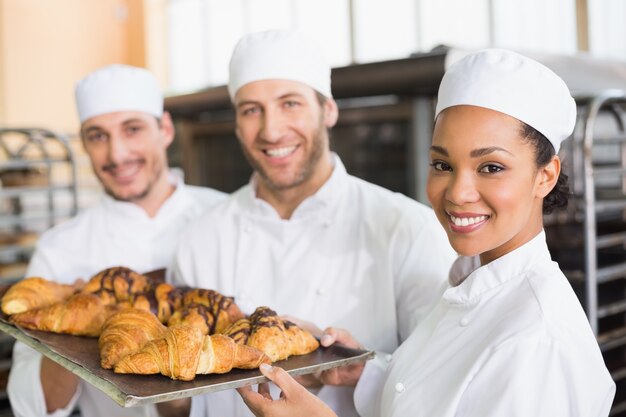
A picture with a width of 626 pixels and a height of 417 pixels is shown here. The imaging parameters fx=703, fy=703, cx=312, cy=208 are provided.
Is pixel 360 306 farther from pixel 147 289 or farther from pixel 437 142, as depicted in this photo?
pixel 437 142

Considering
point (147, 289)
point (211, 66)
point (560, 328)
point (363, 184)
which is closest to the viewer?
point (560, 328)

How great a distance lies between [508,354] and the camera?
1.04 m

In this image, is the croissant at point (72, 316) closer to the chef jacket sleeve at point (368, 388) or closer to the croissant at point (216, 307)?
Answer: the croissant at point (216, 307)

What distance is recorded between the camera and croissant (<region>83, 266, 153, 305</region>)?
163cm

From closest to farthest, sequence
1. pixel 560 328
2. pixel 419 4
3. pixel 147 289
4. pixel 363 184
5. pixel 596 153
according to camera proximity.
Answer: pixel 560 328 < pixel 147 289 < pixel 363 184 < pixel 596 153 < pixel 419 4

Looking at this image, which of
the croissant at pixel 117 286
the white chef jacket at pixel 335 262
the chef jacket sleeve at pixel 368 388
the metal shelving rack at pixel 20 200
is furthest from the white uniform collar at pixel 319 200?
the metal shelving rack at pixel 20 200

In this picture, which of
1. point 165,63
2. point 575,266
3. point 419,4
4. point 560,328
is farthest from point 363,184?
point 165,63

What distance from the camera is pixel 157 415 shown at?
1.75 m

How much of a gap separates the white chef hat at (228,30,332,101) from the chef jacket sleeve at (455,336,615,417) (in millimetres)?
991

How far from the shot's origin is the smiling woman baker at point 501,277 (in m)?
1.02

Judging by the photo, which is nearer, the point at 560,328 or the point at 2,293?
the point at 560,328

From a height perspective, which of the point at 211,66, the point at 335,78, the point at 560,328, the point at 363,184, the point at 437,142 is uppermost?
the point at 211,66

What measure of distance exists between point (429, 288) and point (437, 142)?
1.89 ft

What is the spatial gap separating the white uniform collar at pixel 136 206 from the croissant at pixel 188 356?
113 cm
